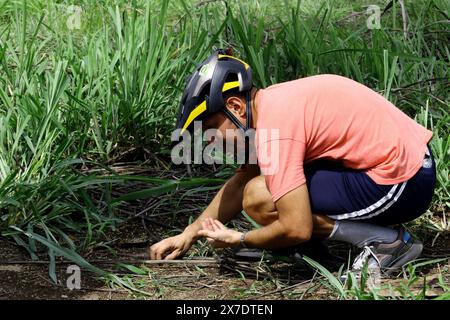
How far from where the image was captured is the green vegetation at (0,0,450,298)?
3404 millimetres

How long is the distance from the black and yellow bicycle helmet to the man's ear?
Answer: 15mm

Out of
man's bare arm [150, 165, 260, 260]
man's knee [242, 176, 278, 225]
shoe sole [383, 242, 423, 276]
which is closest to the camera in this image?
man's knee [242, 176, 278, 225]

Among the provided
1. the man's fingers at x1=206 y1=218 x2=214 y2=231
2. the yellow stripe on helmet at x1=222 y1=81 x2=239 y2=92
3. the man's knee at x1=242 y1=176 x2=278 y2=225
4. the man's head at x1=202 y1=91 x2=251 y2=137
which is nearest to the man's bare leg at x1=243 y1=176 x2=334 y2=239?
the man's knee at x1=242 y1=176 x2=278 y2=225

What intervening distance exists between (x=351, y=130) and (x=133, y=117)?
4.08 ft

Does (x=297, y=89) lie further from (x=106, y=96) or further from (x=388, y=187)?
(x=106, y=96)

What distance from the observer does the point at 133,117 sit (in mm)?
3885

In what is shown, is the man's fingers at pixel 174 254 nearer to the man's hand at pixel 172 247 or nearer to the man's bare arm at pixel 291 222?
the man's hand at pixel 172 247

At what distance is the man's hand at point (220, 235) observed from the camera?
9.83 ft

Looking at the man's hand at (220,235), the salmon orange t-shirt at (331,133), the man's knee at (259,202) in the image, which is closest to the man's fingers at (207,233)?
the man's hand at (220,235)

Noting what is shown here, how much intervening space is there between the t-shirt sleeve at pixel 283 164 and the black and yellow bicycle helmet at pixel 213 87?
0.15 metres

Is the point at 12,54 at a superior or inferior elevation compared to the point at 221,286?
superior

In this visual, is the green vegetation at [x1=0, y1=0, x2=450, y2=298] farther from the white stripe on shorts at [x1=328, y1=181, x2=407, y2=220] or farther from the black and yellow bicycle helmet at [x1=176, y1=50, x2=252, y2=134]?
the black and yellow bicycle helmet at [x1=176, y1=50, x2=252, y2=134]
